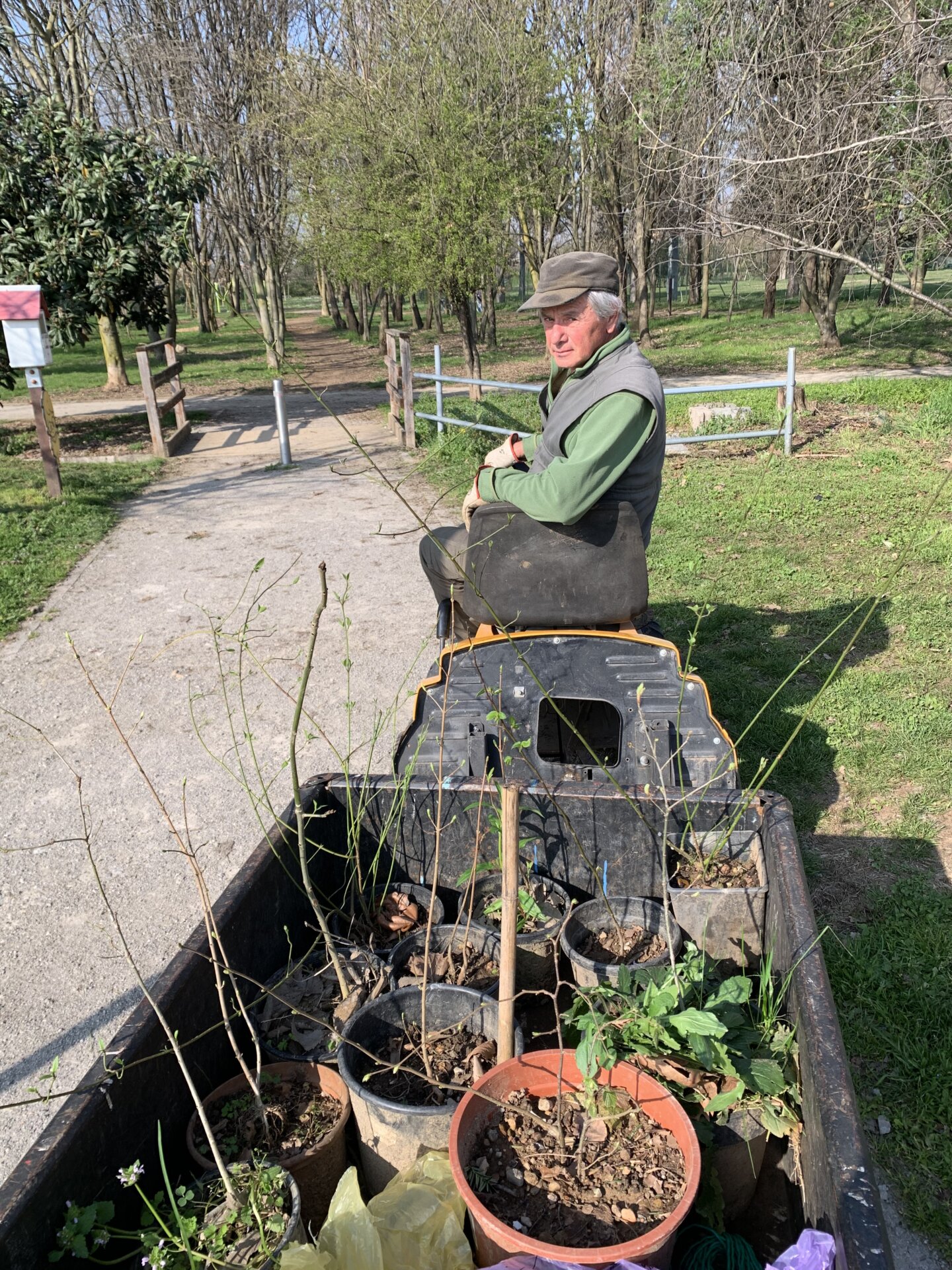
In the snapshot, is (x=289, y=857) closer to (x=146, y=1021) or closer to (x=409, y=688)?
(x=146, y=1021)

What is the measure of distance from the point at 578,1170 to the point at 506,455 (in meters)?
2.21

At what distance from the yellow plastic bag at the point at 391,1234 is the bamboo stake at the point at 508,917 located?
30 cm

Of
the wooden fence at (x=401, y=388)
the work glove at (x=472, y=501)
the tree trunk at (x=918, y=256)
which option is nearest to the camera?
the work glove at (x=472, y=501)

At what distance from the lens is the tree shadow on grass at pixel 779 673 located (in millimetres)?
3738

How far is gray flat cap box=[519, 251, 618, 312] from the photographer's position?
2.77m

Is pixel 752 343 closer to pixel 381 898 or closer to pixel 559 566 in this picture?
pixel 559 566

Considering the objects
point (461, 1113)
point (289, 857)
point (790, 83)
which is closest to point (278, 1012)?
point (289, 857)

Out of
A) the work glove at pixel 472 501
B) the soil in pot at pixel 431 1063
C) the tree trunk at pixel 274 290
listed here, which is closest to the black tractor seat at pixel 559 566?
the work glove at pixel 472 501

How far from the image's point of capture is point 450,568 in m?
3.29

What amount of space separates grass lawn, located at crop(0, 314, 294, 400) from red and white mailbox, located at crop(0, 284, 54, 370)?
5.11 meters

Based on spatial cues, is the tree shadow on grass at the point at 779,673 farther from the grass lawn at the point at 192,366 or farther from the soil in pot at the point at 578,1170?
the grass lawn at the point at 192,366

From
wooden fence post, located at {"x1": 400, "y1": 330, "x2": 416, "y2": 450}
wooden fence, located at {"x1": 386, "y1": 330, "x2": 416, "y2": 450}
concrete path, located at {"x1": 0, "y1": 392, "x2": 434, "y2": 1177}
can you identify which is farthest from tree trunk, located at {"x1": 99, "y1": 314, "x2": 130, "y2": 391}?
concrete path, located at {"x1": 0, "y1": 392, "x2": 434, "y2": 1177}

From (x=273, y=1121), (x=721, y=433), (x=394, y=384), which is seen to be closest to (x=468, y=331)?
(x=394, y=384)

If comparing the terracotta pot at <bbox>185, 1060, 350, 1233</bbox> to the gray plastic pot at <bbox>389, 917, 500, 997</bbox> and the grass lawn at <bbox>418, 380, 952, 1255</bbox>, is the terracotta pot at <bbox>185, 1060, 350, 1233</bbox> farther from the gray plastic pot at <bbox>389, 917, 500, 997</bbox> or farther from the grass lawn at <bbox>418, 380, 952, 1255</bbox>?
the grass lawn at <bbox>418, 380, 952, 1255</bbox>
